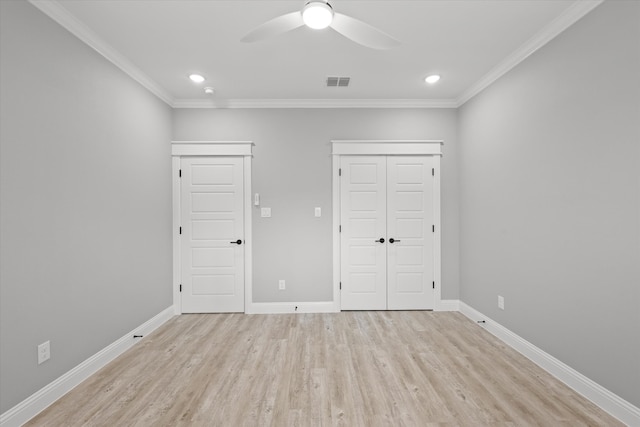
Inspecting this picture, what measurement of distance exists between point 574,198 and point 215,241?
146 inches

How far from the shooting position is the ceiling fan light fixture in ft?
5.49

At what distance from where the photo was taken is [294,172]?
3.83m

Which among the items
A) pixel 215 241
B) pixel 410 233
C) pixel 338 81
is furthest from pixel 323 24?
pixel 215 241

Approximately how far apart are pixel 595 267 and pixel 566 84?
139 centimetres

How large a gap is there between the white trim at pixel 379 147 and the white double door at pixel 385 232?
2.8 inches

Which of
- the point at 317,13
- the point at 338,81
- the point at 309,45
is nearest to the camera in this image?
the point at 317,13

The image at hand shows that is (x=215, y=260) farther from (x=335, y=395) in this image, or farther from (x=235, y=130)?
(x=335, y=395)

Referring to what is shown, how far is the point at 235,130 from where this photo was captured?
381 centimetres

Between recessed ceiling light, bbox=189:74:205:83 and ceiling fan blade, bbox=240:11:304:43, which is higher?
recessed ceiling light, bbox=189:74:205:83

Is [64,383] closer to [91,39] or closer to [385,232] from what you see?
[91,39]

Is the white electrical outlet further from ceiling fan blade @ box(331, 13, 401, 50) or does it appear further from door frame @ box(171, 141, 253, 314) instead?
ceiling fan blade @ box(331, 13, 401, 50)

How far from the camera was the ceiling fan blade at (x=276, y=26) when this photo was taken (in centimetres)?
175

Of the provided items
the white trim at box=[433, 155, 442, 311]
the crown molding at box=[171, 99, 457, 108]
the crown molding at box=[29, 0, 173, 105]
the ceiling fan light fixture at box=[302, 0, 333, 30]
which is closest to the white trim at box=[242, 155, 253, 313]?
the crown molding at box=[171, 99, 457, 108]

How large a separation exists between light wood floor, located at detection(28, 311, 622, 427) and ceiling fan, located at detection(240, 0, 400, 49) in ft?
7.92
